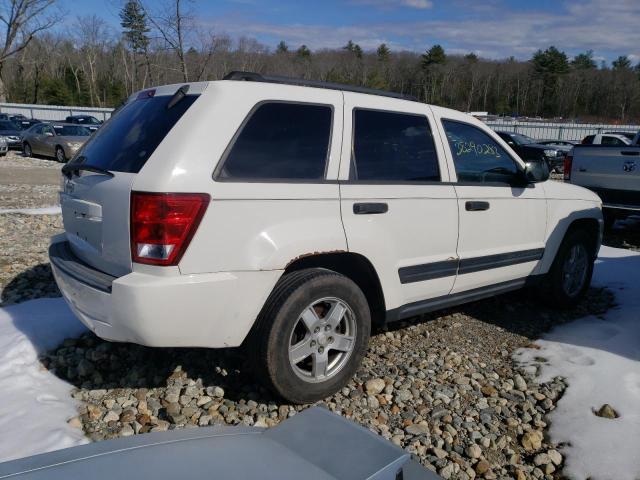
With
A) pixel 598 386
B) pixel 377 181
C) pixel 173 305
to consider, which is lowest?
pixel 598 386

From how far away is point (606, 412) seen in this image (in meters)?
3.21

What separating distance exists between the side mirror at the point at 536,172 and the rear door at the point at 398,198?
0.93m

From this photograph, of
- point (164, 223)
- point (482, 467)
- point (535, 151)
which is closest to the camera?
point (164, 223)

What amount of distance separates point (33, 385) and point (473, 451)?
2686mm

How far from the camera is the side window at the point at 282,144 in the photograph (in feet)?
9.33

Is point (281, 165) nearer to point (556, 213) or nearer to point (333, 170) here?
point (333, 170)

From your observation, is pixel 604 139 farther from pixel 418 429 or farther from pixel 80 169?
pixel 80 169

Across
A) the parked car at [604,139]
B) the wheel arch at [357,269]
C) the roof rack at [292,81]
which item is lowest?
the wheel arch at [357,269]

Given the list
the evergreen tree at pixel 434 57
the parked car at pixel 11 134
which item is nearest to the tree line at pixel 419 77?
the evergreen tree at pixel 434 57

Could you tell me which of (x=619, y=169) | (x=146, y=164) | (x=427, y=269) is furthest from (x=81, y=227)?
(x=619, y=169)

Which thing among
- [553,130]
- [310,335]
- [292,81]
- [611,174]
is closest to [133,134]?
[292,81]

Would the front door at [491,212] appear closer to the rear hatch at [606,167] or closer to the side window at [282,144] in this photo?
the side window at [282,144]

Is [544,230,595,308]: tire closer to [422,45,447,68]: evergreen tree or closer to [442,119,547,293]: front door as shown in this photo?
[442,119,547,293]: front door

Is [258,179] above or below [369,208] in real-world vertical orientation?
above
